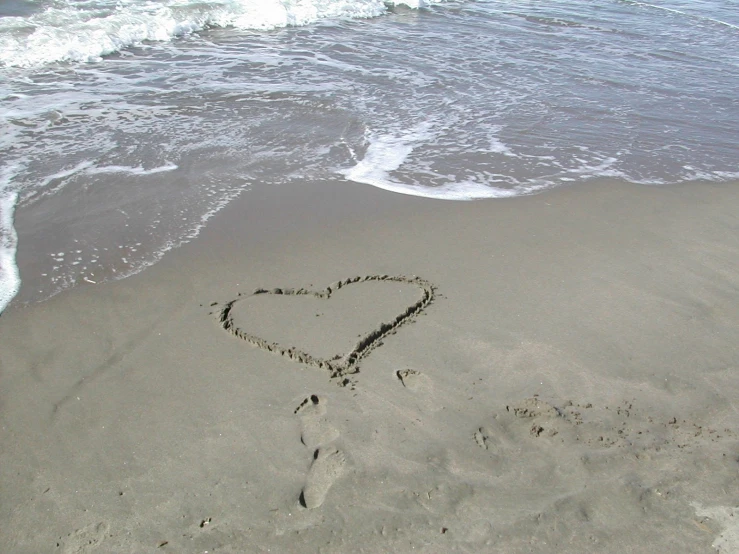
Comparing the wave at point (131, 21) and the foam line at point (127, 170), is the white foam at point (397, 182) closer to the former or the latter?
the foam line at point (127, 170)

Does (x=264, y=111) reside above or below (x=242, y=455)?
above

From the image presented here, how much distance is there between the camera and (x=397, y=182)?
554cm

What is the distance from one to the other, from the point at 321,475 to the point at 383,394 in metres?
0.60

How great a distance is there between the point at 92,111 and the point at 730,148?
248 inches

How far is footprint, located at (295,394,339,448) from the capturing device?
3.01 metres

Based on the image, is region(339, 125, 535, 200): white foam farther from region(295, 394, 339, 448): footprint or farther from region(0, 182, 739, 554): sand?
region(295, 394, 339, 448): footprint

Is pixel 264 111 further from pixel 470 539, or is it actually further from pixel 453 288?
pixel 470 539

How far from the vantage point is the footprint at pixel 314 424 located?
301 centimetres

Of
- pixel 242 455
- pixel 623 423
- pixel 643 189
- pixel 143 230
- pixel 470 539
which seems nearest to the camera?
pixel 470 539

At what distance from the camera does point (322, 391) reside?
10.8 feet

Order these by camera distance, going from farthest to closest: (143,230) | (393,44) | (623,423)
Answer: (393,44), (143,230), (623,423)

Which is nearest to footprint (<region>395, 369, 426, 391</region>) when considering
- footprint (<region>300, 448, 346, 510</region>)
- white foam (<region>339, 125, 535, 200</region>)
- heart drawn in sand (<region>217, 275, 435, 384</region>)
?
heart drawn in sand (<region>217, 275, 435, 384</region>)

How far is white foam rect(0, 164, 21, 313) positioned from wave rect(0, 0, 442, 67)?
3.73 meters

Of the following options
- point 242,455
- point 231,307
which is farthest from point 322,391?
point 231,307
